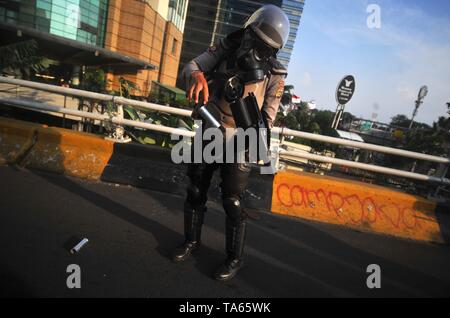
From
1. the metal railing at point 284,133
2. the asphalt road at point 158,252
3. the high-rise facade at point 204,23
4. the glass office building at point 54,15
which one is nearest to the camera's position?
the asphalt road at point 158,252

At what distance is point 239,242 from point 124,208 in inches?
57.7

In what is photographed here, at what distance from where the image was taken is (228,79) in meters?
2.16

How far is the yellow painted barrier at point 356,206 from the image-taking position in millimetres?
3586

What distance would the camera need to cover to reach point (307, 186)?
3691 millimetres

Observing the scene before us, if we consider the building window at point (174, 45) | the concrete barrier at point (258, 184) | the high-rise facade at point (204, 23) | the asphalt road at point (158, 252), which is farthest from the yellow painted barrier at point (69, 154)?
the high-rise facade at point (204, 23)

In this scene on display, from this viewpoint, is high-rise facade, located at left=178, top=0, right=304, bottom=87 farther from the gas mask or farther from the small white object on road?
the small white object on road

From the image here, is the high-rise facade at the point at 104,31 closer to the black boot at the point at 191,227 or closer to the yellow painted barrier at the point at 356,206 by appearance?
the yellow painted barrier at the point at 356,206

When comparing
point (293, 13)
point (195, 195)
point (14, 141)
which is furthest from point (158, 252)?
point (293, 13)

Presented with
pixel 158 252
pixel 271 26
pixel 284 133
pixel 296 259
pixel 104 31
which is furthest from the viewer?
pixel 104 31

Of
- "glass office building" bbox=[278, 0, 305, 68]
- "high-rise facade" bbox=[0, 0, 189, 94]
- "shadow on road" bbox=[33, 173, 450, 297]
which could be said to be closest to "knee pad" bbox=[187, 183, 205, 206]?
"shadow on road" bbox=[33, 173, 450, 297]

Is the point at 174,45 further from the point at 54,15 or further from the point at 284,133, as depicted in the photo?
the point at 284,133

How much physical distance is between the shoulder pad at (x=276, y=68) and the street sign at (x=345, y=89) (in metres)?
12.0

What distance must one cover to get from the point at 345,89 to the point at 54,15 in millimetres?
22255

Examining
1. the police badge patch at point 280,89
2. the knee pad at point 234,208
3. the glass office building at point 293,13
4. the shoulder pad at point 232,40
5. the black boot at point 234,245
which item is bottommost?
the black boot at point 234,245
